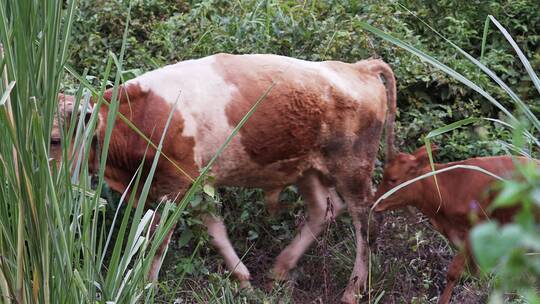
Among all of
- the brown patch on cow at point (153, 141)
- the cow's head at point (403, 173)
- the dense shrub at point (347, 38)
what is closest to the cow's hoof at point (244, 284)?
the brown patch on cow at point (153, 141)

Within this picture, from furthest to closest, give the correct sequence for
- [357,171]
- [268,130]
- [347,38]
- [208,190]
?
[347,38]
[357,171]
[268,130]
[208,190]

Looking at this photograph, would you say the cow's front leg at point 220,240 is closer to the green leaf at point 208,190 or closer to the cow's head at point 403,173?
the green leaf at point 208,190

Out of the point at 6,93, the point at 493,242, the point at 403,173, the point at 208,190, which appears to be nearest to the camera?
the point at 493,242

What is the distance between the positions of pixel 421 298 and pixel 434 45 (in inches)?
121

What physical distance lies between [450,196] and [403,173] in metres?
0.34

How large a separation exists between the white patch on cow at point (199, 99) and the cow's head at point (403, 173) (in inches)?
41.1

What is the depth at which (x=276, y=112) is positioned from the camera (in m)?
5.68

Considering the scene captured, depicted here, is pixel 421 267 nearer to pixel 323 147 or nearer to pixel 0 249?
pixel 323 147

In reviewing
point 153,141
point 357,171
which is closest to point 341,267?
point 357,171

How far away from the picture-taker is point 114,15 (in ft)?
24.9

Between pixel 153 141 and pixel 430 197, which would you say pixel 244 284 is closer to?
pixel 153 141

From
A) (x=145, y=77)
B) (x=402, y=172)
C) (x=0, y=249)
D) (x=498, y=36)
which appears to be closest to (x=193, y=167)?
(x=145, y=77)

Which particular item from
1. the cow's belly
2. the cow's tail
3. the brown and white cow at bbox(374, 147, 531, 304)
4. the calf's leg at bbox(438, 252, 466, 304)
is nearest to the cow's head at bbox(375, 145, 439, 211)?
the brown and white cow at bbox(374, 147, 531, 304)

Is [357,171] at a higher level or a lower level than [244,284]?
higher
